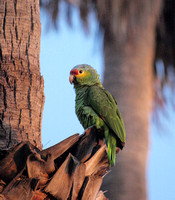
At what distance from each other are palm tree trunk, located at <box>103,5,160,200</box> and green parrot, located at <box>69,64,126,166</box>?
2.71m

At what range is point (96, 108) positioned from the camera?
3.54m

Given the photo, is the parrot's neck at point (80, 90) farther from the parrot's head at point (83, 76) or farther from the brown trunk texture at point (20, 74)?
the brown trunk texture at point (20, 74)

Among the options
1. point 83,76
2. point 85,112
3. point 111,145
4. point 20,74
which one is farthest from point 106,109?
point 20,74

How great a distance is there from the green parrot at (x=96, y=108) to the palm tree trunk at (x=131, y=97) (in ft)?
8.90

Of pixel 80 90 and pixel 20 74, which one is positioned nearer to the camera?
pixel 20 74

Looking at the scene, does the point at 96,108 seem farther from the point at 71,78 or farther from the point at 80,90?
the point at 71,78

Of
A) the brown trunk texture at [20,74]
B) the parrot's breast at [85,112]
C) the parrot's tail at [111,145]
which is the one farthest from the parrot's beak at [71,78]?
the brown trunk texture at [20,74]

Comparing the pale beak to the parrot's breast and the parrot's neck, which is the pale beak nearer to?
the parrot's neck

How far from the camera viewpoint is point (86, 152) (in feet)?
7.51

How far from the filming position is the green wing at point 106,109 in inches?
130

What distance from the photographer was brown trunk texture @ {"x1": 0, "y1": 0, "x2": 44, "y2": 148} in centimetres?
252

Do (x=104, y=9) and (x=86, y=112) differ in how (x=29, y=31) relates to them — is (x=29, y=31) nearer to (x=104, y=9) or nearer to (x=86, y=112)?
(x=86, y=112)

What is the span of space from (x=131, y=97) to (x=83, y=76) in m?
2.95

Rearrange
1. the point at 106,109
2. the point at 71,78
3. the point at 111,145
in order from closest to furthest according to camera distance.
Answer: the point at 111,145
the point at 106,109
the point at 71,78
